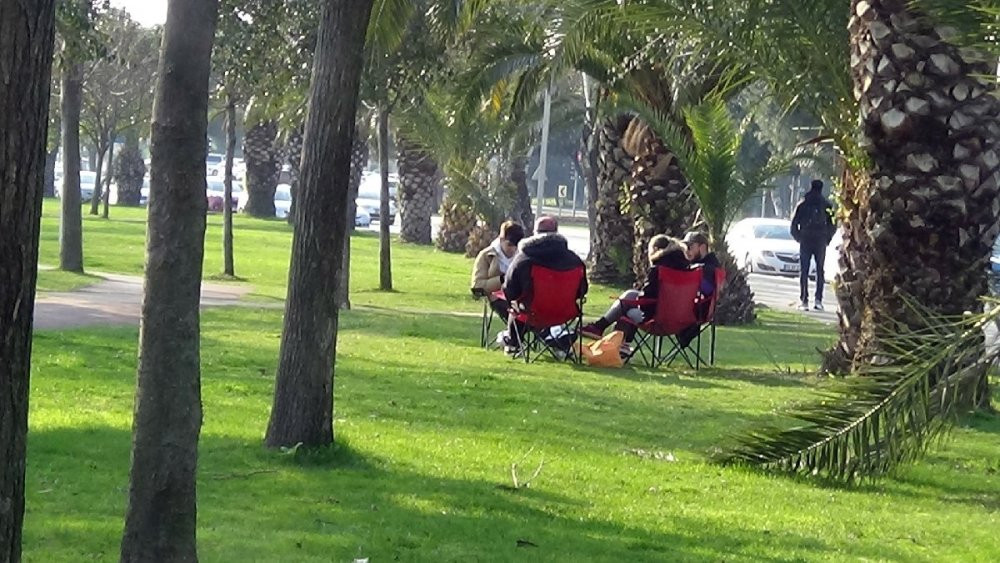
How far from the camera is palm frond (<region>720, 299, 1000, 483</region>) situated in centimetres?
770

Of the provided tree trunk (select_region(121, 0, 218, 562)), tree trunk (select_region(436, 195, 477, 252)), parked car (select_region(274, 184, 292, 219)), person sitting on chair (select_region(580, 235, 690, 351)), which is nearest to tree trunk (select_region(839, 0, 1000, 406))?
person sitting on chair (select_region(580, 235, 690, 351))

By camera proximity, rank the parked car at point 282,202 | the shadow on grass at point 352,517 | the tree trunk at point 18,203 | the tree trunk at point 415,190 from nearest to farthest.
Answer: the tree trunk at point 18,203
the shadow on grass at point 352,517
the tree trunk at point 415,190
the parked car at point 282,202

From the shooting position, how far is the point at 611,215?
2847 cm

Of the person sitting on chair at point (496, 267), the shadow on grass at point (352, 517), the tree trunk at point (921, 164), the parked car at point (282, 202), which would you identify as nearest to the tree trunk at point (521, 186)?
the person sitting on chair at point (496, 267)

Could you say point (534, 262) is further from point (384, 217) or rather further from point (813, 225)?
point (384, 217)

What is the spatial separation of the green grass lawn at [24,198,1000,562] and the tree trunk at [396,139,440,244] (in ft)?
98.9

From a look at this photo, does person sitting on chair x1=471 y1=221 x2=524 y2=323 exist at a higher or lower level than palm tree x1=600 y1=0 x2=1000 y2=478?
lower

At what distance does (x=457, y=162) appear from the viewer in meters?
34.2

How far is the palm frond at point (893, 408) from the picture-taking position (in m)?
7.70

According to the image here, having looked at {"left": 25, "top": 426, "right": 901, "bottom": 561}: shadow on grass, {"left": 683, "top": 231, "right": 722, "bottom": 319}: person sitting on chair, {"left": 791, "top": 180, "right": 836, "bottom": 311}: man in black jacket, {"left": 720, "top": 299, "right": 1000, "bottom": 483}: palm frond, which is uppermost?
{"left": 791, "top": 180, "right": 836, "bottom": 311}: man in black jacket

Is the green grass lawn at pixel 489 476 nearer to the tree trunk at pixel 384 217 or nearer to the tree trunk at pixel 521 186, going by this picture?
the tree trunk at pixel 384 217

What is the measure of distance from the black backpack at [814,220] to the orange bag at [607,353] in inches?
412

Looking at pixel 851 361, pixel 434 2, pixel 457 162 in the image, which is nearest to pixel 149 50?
pixel 457 162

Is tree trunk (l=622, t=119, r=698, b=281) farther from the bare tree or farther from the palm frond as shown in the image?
the bare tree
